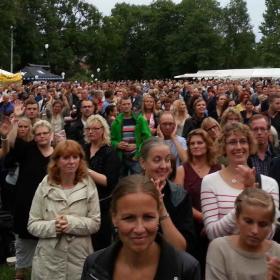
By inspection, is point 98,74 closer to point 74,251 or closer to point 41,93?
point 41,93

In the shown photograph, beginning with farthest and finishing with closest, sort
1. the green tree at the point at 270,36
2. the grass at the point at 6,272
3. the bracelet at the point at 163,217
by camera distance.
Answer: the green tree at the point at 270,36, the grass at the point at 6,272, the bracelet at the point at 163,217

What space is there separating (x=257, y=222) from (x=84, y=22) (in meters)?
88.8

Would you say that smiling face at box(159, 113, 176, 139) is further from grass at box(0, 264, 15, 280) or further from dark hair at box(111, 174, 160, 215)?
dark hair at box(111, 174, 160, 215)

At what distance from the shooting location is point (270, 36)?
275 feet

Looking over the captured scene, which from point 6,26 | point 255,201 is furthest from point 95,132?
point 6,26

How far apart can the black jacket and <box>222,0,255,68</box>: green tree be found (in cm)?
8942

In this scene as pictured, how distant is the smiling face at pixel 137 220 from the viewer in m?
1.97

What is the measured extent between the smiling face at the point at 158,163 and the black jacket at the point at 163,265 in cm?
134

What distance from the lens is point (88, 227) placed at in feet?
12.9

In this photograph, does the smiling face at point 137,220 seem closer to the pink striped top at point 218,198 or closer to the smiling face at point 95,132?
the pink striped top at point 218,198

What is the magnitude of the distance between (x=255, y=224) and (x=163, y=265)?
81cm

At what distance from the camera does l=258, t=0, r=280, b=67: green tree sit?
79.6 meters

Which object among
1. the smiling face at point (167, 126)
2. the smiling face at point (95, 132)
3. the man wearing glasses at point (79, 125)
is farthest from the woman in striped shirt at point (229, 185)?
the man wearing glasses at point (79, 125)

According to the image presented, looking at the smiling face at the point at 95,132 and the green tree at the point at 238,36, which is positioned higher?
the green tree at the point at 238,36
